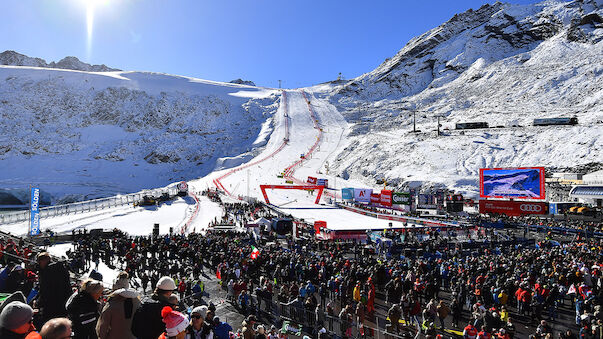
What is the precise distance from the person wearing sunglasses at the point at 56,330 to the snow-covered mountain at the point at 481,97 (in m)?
56.3

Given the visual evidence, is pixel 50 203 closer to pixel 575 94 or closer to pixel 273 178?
pixel 273 178

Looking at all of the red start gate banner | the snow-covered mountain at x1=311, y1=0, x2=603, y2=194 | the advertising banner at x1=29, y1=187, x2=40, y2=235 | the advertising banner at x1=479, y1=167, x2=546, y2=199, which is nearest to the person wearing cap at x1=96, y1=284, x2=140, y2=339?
the advertising banner at x1=29, y1=187, x2=40, y2=235

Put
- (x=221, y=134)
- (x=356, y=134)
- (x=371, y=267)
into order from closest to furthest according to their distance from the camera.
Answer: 1. (x=371, y=267)
2. (x=356, y=134)
3. (x=221, y=134)

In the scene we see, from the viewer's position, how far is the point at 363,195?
47.2 meters

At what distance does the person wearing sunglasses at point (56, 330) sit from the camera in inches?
113

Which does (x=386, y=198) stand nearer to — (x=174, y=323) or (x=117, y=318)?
(x=117, y=318)

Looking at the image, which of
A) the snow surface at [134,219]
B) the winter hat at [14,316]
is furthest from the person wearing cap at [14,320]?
the snow surface at [134,219]

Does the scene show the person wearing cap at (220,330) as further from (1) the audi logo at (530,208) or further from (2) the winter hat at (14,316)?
(1) the audi logo at (530,208)

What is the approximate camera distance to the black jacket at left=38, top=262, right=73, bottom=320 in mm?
Answer: 5410

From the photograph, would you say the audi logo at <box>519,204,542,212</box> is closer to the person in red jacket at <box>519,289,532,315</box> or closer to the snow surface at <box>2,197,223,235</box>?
the person in red jacket at <box>519,289,532,315</box>

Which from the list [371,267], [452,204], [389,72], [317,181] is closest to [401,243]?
[371,267]

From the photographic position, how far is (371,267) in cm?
1619

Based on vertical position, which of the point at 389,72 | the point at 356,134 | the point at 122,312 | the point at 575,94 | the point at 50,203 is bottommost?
the point at 50,203

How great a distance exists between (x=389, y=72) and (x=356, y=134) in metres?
77.7
